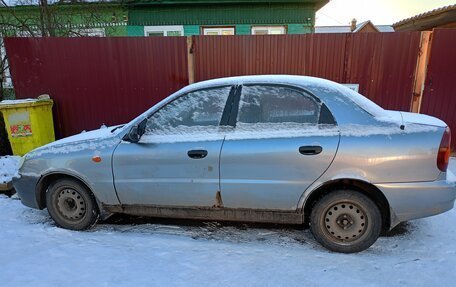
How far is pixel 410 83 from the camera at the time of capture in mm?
6027

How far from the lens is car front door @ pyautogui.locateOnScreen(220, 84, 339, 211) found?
300 cm

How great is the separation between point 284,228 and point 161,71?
4.05 metres

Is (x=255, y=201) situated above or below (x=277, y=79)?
below

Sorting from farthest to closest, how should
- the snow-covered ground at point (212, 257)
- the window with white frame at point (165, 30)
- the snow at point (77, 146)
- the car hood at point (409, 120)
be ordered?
the window with white frame at point (165, 30), the snow at point (77, 146), the car hood at point (409, 120), the snow-covered ground at point (212, 257)

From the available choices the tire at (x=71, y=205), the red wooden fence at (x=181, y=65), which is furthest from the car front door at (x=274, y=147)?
the red wooden fence at (x=181, y=65)

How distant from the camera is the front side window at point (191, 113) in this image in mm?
3321

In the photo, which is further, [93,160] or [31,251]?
[93,160]

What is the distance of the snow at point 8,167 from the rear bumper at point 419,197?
506 centimetres

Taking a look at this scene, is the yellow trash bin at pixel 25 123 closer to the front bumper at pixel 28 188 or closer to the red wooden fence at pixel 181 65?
the red wooden fence at pixel 181 65

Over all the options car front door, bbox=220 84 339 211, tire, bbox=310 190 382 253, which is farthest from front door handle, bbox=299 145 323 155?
tire, bbox=310 190 382 253

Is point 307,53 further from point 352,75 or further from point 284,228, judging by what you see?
point 284,228

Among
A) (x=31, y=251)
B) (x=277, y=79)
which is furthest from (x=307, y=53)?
(x=31, y=251)

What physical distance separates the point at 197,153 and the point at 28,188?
2.06m

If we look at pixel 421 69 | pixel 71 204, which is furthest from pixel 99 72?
pixel 421 69
